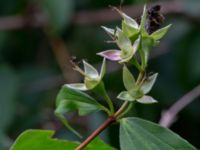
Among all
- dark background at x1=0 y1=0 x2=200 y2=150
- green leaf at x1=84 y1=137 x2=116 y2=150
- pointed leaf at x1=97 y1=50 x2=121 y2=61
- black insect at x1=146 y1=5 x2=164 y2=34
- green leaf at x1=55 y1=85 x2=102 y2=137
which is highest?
black insect at x1=146 y1=5 x2=164 y2=34

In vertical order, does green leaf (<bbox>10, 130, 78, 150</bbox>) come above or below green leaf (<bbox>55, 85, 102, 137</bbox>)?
below

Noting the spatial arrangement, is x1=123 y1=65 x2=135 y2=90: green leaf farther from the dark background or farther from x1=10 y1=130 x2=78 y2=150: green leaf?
the dark background

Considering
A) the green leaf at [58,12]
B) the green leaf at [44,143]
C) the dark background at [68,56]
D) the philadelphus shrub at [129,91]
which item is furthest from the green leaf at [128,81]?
the green leaf at [58,12]

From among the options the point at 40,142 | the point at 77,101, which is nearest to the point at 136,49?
the point at 77,101

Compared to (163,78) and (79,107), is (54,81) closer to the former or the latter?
(163,78)

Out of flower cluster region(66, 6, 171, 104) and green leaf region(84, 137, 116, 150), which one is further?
green leaf region(84, 137, 116, 150)

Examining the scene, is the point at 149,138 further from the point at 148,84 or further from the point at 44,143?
the point at 44,143

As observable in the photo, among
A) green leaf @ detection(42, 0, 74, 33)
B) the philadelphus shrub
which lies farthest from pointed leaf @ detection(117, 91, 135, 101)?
green leaf @ detection(42, 0, 74, 33)

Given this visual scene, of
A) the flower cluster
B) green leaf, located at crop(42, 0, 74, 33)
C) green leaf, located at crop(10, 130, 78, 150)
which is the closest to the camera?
the flower cluster

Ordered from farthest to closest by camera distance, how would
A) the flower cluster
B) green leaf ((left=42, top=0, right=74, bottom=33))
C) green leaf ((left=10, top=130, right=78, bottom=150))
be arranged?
green leaf ((left=42, top=0, right=74, bottom=33))
green leaf ((left=10, top=130, right=78, bottom=150))
the flower cluster
